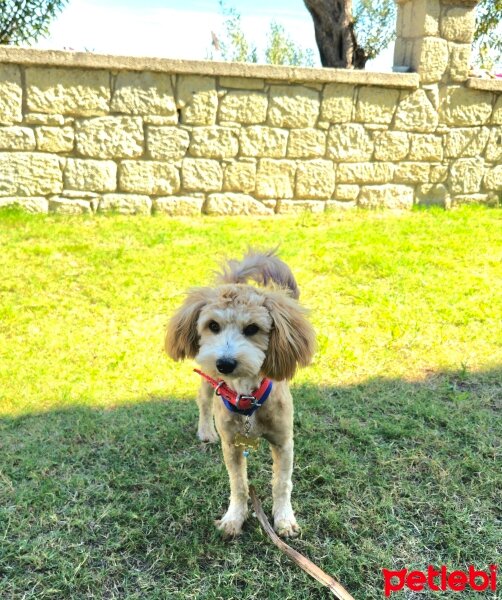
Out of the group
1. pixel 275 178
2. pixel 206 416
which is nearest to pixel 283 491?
pixel 206 416

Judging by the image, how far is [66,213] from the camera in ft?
22.5

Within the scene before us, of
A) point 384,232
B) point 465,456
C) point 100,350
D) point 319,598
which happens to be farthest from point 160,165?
point 319,598

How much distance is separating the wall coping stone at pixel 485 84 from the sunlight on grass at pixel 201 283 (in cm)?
169

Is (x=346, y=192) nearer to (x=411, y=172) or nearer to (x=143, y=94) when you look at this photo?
(x=411, y=172)

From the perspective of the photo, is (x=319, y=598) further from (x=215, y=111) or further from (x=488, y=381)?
(x=215, y=111)

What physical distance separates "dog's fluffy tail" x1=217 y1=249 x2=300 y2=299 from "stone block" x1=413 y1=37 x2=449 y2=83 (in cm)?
565

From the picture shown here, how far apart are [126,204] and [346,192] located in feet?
9.38

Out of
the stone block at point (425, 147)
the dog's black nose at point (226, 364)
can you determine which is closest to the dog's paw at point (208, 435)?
the dog's black nose at point (226, 364)

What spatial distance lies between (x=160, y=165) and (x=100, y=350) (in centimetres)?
327

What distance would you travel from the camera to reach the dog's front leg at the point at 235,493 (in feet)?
8.61

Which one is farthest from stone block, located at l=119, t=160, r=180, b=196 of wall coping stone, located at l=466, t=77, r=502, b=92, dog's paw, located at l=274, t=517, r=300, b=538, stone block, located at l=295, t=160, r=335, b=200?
dog's paw, located at l=274, t=517, r=300, b=538

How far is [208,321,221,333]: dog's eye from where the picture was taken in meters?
2.37

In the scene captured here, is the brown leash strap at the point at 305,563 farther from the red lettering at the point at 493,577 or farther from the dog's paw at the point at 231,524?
the red lettering at the point at 493,577

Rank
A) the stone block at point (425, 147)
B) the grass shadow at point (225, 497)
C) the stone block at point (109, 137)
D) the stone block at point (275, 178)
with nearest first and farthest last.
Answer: the grass shadow at point (225, 497) → the stone block at point (109, 137) → the stone block at point (275, 178) → the stone block at point (425, 147)
